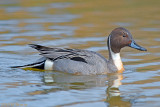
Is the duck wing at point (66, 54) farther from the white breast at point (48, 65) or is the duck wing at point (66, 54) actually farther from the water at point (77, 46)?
the water at point (77, 46)

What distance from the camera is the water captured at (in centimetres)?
677

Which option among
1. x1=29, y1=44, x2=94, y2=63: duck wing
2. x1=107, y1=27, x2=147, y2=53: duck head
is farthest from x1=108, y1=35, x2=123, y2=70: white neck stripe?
x1=29, y1=44, x2=94, y2=63: duck wing

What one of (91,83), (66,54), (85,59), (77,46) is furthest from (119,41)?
(77,46)

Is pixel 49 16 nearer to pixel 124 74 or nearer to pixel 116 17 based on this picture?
pixel 116 17

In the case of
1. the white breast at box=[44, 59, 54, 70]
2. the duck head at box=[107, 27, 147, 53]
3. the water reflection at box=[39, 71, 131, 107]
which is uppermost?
the duck head at box=[107, 27, 147, 53]

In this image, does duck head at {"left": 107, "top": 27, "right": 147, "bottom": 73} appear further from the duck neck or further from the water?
the water

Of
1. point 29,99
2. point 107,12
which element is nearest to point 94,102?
point 29,99

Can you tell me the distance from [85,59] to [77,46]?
8.08 ft

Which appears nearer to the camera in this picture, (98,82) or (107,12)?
(98,82)

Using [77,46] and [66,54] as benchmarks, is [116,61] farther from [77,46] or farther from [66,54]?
[77,46]

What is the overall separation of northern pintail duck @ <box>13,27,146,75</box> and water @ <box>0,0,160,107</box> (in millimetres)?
179

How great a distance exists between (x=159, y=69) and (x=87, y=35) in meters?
4.05

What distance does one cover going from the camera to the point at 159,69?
28.5 ft

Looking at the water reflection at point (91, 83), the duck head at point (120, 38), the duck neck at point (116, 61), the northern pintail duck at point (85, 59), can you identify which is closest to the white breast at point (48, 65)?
the northern pintail duck at point (85, 59)
